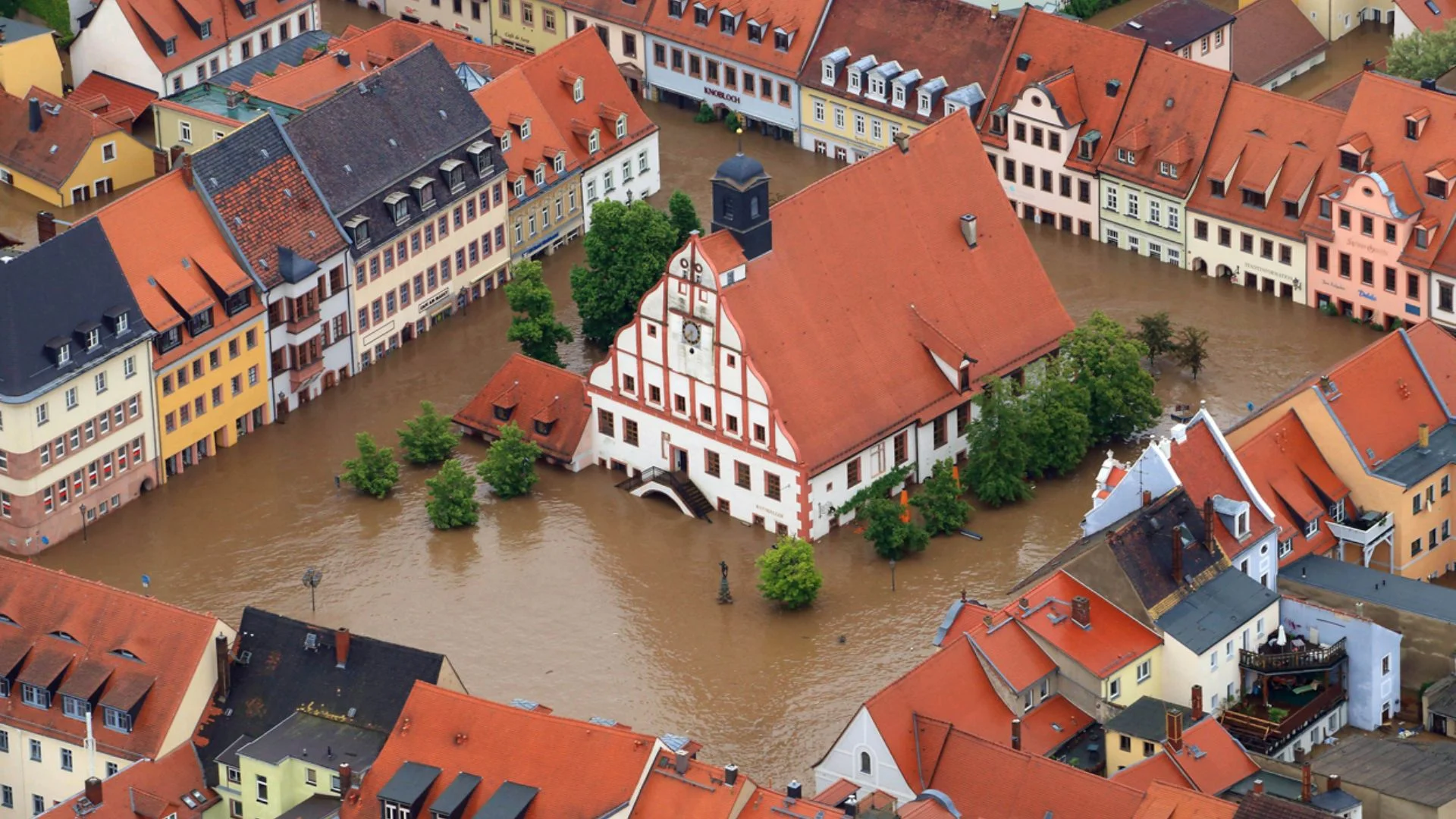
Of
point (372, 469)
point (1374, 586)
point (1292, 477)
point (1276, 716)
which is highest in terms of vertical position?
point (1292, 477)

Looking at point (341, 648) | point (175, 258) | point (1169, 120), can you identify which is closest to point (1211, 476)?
point (1169, 120)

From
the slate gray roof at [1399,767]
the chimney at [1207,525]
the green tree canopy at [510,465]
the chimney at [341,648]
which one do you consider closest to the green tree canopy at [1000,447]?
the chimney at [1207,525]

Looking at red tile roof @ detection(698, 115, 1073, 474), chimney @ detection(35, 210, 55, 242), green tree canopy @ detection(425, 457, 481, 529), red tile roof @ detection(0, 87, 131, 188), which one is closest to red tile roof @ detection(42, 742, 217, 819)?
green tree canopy @ detection(425, 457, 481, 529)

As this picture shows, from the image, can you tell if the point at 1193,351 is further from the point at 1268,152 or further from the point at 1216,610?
the point at 1216,610

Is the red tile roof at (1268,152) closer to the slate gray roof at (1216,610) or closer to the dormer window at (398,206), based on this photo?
the slate gray roof at (1216,610)

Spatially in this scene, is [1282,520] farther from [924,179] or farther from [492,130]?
[492,130]

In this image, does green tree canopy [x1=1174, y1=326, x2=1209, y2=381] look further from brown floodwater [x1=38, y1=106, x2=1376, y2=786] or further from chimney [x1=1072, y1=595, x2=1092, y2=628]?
chimney [x1=1072, y1=595, x2=1092, y2=628]
